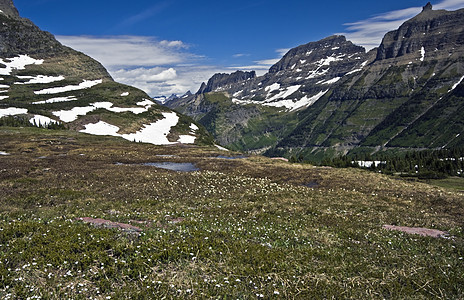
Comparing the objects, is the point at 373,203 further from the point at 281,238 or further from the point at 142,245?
the point at 142,245

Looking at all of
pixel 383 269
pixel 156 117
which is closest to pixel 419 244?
pixel 383 269

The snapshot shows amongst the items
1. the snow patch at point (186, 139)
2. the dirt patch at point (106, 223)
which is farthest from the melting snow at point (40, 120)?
the dirt patch at point (106, 223)

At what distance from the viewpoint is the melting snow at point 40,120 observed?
5531 inches

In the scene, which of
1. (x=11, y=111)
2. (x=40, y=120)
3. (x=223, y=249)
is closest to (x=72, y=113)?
(x=40, y=120)

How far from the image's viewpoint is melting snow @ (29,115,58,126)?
140 m

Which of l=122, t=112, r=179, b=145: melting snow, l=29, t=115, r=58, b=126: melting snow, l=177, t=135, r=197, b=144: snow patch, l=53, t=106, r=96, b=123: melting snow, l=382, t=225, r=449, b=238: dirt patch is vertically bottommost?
l=382, t=225, r=449, b=238: dirt patch

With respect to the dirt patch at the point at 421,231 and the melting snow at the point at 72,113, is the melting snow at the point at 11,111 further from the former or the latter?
the dirt patch at the point at 421,231

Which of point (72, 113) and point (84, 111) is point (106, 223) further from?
point (84, 111)

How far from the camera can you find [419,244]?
17.4 meters

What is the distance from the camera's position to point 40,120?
144m

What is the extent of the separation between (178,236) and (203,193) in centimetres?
1871

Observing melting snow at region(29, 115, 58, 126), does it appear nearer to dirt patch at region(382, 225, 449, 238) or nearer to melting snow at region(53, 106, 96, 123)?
melting snow at region(53, 106, 96, 123)

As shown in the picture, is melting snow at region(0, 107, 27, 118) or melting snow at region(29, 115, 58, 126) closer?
melting snow at region(29, 115, 58, 126)

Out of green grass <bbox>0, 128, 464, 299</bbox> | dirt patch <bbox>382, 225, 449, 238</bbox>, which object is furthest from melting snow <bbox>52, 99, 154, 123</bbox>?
dirt patch <bbox>382, 225, 449, 238</bbox>
